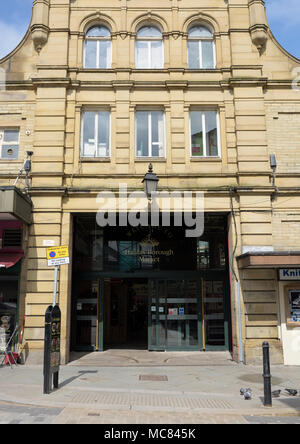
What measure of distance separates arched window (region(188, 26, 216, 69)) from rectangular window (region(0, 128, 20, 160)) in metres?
6.45

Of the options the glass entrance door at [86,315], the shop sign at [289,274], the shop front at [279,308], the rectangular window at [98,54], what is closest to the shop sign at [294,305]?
the shop front at [279,308]

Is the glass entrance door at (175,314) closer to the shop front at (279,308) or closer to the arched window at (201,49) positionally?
the shop front at (279,308)

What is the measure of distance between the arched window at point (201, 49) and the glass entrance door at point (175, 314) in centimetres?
756

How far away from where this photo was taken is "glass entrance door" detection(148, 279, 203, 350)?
13164 mm

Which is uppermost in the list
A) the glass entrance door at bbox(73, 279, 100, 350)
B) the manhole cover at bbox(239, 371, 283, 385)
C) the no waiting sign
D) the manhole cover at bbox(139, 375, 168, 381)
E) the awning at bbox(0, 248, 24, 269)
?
the awning at bbox(0, 248, 24, 269)

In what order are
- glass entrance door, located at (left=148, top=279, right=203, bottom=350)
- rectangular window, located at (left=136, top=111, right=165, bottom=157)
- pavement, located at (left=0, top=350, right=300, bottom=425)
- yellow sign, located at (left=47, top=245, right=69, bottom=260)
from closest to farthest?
pavement, located at (left=0, top=350, right=300, bottom=425), yellow sign, located at (left=47, top=245, right=69, bottom=260), rectangular window, located at (left=136, top=111, right=165, bottom=157), glass entrance door, located at (left=148, top=279, right=203, bottom=350)

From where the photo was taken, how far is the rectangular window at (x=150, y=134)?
1276 cm

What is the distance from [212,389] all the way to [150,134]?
808 cm

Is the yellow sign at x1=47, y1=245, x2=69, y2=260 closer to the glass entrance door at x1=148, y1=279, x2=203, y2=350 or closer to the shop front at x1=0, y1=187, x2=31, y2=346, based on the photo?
the shop front at x1=0, y1=187, x2=31, y2=346

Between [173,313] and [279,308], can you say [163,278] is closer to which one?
[173,313]

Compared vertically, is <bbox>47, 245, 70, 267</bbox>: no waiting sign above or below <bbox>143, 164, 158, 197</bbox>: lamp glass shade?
below

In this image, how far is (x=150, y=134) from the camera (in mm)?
12883

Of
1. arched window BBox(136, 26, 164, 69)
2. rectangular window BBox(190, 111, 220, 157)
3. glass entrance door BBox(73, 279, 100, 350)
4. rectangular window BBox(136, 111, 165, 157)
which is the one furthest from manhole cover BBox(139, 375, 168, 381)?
arched window BBox(136, 26, 164, 69)

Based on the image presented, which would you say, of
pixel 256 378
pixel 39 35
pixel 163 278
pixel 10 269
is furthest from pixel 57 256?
pixel 39 35
